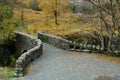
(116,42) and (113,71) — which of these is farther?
(116,42)

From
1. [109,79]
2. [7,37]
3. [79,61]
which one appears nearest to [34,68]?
[79,61]

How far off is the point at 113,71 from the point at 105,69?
66 centimetres

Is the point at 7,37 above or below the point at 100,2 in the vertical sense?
below

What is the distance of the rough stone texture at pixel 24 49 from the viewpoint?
2088cm

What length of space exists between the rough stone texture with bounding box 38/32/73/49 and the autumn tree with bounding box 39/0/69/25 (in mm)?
3982

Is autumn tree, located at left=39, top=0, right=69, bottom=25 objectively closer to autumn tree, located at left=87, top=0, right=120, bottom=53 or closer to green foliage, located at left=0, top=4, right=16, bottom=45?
green foliage, located at left=0, top=4, right=16, bottom=45

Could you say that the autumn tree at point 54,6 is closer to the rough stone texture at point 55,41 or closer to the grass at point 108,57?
the rough stone texture at point 55,41

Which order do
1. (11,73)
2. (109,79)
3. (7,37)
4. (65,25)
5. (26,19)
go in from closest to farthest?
1. (109,79)
2. (11,73)
3. (7,37)
4. (65,25)
5. (26,19)

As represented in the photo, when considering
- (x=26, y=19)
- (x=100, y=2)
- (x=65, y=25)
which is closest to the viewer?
(x=100, y=2)

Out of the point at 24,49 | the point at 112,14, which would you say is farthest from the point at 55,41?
the point at 112,14

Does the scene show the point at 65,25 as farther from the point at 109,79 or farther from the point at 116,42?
the point at 109,79

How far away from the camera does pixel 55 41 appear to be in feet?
103

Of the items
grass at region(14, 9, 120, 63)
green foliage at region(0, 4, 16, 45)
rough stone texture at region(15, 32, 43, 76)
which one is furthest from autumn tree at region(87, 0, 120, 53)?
green foliage at region(0, 4, 16, 45)

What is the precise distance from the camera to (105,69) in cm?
2206
